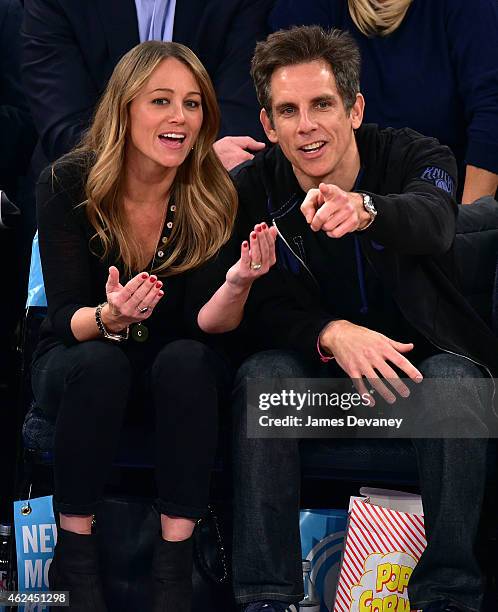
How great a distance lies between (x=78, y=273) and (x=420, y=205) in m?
0.80

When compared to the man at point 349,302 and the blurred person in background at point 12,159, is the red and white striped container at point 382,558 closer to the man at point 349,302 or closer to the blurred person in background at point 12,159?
the man at point 349,302

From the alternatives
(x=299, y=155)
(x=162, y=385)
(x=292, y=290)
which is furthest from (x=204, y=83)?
(x=162, y=385)

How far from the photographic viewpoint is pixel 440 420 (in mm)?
2406

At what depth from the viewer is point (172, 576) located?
2387 millimetres

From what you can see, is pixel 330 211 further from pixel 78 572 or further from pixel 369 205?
pixel 78 572

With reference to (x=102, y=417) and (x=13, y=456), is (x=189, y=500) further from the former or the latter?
(x=13, y=456)

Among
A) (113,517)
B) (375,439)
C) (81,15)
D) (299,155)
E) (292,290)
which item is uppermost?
(81,15)

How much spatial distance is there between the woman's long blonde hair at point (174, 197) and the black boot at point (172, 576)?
0.65m

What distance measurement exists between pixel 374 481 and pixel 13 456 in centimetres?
134

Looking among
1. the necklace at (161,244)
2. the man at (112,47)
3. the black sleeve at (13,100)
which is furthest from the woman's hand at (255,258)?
the black sleeve at (13,100)

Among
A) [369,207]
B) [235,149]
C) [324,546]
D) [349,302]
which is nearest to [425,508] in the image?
[324,546]

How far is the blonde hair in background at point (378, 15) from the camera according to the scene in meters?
3.19

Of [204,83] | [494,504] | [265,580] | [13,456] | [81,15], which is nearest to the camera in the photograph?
[265,580]

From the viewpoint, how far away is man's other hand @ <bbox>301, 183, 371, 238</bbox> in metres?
2.13
